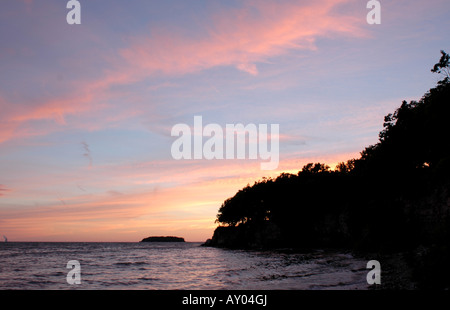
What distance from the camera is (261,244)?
9006 centimetres

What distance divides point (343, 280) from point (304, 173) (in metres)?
77.5

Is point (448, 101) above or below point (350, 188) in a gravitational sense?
above

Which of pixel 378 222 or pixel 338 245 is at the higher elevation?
pixel 378 222

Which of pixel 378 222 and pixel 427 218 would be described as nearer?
pixel 427 218

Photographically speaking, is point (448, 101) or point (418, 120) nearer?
point (448, 101)

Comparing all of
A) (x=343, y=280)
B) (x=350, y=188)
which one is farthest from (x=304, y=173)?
(x=343, y=280)
